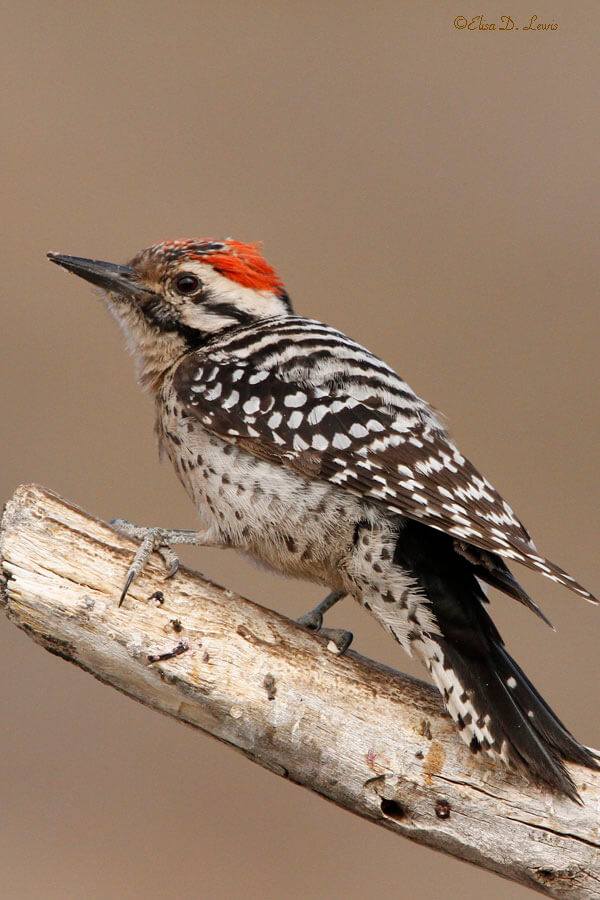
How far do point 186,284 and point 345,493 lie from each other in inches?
43.8

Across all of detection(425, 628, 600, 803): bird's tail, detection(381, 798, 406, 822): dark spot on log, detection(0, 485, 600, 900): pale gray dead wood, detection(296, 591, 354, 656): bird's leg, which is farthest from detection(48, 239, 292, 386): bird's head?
detection(381, 798, 406, 822): dark spot on log

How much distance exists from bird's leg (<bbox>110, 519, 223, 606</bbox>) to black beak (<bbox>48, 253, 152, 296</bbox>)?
95 centimetres

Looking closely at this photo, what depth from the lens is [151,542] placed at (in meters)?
3.22

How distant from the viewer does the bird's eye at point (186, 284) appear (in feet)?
12.4

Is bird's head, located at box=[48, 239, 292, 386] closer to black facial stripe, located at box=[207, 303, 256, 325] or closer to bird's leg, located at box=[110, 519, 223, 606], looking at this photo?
black facial stripe, located at box=[207, 303, 256, 325]

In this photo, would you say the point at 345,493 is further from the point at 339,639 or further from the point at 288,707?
the point at 288,707

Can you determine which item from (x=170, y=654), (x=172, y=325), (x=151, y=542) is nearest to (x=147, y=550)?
(x=151, y=542)

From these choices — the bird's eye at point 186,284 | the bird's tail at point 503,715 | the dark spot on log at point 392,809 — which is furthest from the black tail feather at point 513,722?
the bird's eye at point 186,284

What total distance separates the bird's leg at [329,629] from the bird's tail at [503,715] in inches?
13.1

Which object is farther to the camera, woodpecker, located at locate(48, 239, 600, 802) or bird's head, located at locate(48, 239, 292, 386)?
bird's head, located at locate(48, 239, 292, 386)

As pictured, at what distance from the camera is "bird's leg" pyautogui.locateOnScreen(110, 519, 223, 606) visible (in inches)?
124

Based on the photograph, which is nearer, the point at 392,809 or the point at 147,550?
the point at 392,809

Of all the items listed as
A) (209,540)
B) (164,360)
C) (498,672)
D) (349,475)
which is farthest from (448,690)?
(164,360)

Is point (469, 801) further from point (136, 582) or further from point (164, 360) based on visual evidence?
point (164, 360)
